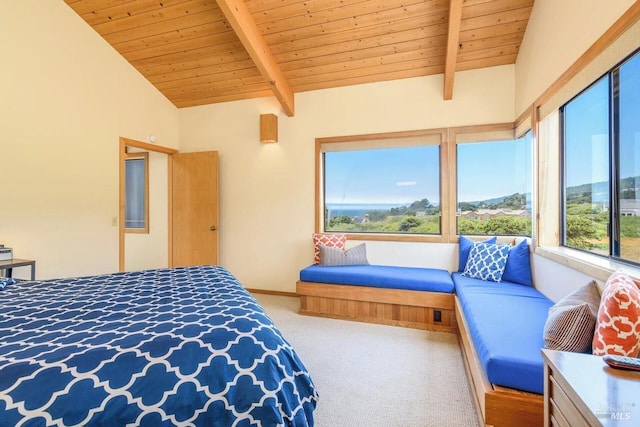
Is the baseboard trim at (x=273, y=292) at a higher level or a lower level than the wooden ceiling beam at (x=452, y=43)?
lower

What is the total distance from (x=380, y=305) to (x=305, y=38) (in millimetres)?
2981

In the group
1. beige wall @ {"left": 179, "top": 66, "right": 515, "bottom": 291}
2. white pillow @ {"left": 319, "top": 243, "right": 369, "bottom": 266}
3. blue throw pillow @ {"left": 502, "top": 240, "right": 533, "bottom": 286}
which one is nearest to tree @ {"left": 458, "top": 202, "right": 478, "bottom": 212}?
beige wall @ {"left": 179, "top": 66, "right": 515, "bottom": 291}

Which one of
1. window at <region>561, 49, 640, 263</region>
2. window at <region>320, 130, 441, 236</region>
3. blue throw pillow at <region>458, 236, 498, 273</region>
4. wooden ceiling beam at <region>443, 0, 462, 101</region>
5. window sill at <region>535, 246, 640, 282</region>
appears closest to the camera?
window sill at <region>535, 246, 640, 282</region>

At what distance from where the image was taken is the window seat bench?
3.03 meters

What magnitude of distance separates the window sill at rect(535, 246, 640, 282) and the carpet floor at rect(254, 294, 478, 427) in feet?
3.42

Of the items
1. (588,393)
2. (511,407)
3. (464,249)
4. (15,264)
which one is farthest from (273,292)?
(588,393)

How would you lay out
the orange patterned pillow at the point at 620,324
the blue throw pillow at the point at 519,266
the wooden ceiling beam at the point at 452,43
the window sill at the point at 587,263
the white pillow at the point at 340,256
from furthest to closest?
the white pillow at the point at 340,256
the blue throw pillow at the point at 519,266
the wooden ceiling beam at the point at 452,43
the window sill at the point at 587,263
the orange patterned pillow at the point at 620,324

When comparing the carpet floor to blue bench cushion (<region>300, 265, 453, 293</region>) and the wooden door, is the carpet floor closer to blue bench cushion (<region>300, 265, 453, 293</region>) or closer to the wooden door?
blue bench cushion (<region>300, 265, 453, 293</region>)

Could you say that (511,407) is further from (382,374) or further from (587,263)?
(587,263)

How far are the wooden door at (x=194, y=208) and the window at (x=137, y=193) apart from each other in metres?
0.64

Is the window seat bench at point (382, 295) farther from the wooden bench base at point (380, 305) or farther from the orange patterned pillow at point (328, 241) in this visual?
the orange patterned pillow at point (328, 241)

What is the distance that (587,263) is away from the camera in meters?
1.92

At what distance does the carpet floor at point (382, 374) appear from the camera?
175cm

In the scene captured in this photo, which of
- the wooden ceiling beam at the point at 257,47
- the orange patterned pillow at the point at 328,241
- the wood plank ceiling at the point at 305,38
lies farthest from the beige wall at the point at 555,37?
the wooden ceiling beam at the point at 257,47
